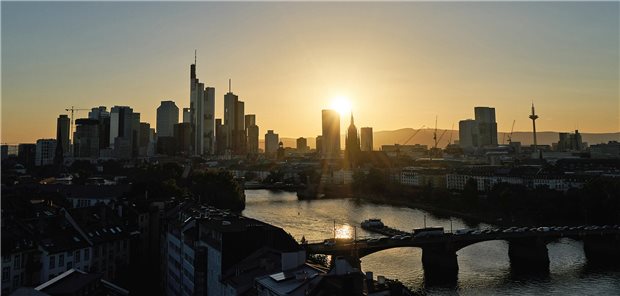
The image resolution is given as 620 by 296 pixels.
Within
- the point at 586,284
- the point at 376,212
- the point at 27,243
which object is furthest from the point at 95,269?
the point at 376,212

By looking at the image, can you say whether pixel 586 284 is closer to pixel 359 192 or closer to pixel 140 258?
pixel 140 258

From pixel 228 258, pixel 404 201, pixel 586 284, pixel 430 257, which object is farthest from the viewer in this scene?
pixel 404 201

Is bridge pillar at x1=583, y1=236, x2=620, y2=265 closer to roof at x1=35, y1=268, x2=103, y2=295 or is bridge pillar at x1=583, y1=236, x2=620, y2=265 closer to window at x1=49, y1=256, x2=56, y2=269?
roof at x1=35, y1=268, x2=103, y2=295

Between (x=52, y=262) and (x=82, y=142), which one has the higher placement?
(x=82, y=142)

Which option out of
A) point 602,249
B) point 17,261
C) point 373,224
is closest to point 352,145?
point 373,224

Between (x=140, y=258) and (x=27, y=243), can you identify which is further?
(x=140, y=258)

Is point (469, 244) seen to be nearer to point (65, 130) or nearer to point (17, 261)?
point (17, 261)

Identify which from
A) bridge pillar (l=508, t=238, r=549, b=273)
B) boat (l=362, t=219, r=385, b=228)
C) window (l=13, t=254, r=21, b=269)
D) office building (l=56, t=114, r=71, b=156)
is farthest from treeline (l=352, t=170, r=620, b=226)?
office building (l=56, t=114, r=71, b=156)
